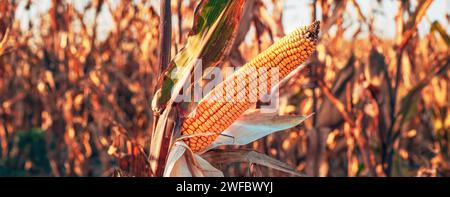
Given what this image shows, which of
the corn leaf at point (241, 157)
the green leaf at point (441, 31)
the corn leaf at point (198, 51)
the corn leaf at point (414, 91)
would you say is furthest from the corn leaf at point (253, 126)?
the green leaf at point (441, 31)

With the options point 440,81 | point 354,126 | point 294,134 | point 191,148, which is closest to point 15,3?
point 294,134

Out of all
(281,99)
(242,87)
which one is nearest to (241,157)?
(242,87)

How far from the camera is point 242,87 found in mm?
1553

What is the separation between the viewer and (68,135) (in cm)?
444

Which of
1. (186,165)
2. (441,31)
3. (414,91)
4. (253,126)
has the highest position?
(441,31)

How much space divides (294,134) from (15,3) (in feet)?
6.30

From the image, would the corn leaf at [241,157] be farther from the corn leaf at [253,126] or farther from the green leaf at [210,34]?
the green leaf at [210,34]

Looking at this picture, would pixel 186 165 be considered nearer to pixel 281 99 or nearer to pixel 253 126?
pixel 253 126

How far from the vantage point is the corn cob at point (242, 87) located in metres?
1.48

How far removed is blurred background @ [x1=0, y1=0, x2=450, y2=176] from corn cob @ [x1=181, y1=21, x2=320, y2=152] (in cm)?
19

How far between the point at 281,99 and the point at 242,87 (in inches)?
65.4

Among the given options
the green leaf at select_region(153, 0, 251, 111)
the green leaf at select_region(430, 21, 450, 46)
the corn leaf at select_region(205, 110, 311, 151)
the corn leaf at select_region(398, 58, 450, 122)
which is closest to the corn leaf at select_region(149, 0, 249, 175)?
the green leaf at select_region(153, 0, 251, 111)

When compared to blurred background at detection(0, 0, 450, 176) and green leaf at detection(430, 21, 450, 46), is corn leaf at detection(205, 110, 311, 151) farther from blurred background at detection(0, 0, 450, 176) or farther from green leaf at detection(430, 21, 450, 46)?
green leaf at detection(430, 21, 450, 46)
